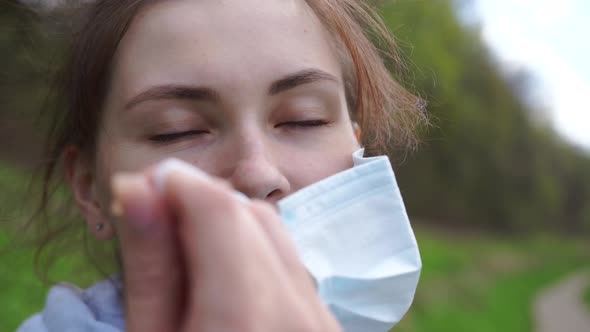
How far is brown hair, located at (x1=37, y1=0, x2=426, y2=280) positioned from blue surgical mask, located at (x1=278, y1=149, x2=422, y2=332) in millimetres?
679

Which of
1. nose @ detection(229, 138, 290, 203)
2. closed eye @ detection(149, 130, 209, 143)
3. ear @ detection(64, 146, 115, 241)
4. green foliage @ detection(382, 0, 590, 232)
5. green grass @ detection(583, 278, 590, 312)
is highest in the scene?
closed eye @ detection(149, 130, 209, 143)

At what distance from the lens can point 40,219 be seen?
9.02 feet

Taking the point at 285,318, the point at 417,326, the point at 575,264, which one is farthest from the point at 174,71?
the point at 575,264

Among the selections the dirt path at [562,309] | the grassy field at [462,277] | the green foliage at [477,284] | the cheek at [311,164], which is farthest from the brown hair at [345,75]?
the dirt path at [562,309]

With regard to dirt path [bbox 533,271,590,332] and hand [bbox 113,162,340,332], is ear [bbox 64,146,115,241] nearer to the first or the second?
hand [bbox 113,162,340,332]

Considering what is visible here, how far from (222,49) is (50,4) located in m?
1.17

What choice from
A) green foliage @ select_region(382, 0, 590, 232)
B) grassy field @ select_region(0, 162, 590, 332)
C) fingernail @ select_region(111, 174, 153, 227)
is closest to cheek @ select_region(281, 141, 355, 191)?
fingernail @ select_region(111, 174, 153, 227)

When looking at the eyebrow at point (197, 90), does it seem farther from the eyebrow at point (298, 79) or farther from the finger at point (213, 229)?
the finger at point (213, 229)

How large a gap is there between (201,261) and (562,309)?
13285 mm

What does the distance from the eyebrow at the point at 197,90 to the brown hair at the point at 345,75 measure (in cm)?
29

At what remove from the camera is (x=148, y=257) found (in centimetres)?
76

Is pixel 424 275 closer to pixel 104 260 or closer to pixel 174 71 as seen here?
pixel 104 260

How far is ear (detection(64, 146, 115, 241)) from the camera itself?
1.92 meters

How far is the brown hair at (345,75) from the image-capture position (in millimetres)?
1832
